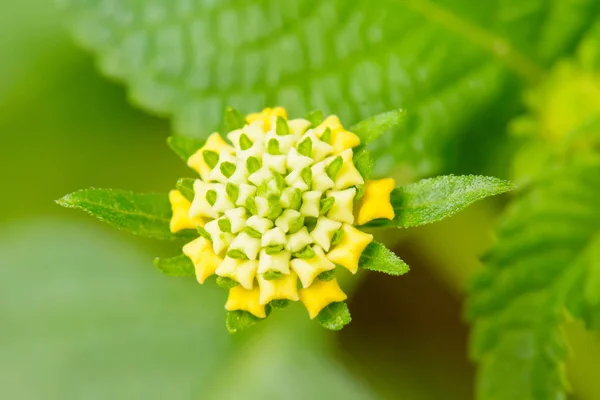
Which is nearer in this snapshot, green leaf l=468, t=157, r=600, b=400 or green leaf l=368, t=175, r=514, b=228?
green leaf l=368, t=175, r=514, b=228

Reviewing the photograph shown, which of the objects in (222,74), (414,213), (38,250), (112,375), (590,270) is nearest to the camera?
(414,213)

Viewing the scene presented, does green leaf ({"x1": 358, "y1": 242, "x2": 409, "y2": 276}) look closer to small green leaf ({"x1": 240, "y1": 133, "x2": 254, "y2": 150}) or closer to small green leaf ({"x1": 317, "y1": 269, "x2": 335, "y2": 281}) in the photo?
small green leaf ({"x1": 317, "y1": 269, "x2": 335, "y2": 281})

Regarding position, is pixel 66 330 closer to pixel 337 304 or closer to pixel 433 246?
pixel 433 246

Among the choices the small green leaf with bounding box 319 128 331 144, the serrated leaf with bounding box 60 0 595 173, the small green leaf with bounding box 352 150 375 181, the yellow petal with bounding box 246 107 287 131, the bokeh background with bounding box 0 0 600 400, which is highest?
the serrated leaf with bounding box 60 0 595 173

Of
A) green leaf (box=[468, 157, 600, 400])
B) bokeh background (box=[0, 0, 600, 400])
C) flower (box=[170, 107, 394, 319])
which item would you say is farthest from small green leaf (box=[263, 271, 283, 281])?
bokeh background (box=[0, 0, 600, 400])

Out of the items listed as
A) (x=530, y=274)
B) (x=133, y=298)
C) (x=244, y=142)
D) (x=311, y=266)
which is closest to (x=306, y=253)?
(x=311, y=266)

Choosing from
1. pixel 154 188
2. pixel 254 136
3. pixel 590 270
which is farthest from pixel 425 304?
pixel 254 136

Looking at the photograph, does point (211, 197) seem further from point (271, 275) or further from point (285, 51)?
point (285, 51)

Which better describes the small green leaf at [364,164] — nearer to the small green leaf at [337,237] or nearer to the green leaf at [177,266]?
the small green leaf at [337,237]
